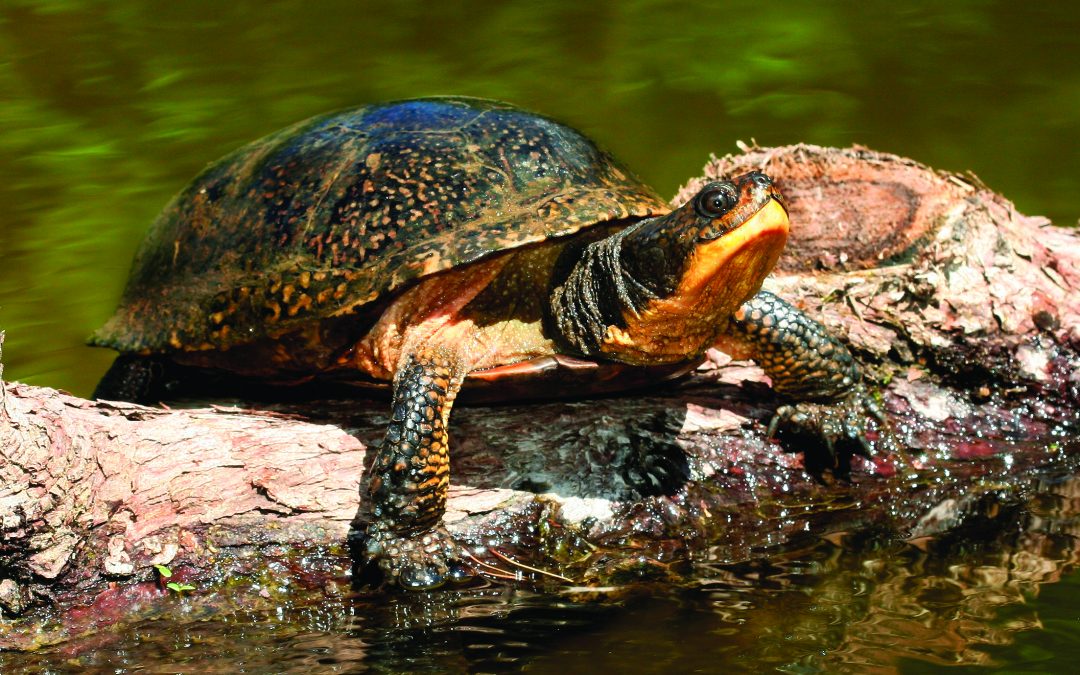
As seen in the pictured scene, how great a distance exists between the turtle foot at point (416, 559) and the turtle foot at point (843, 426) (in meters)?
1.28

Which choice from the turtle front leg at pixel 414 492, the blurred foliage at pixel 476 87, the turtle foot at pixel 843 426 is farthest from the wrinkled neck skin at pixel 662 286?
the blurred foliage at pixel 476 87

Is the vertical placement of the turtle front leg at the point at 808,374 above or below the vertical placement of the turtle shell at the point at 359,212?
below

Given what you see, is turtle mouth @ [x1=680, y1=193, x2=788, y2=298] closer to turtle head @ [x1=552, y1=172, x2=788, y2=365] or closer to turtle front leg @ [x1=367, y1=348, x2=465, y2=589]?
turtle head @ [x1=552, y1=172, x2=788, y2=365]

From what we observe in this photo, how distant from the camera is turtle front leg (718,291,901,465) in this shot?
3.51 metres

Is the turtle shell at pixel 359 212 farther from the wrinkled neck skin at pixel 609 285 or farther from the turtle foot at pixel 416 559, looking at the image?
the turtle foot at pixel 416 559

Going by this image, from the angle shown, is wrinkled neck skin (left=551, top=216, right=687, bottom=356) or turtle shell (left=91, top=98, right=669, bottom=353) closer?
wrinkled neck skin (left=551, top=216, right=687, bottom=356)

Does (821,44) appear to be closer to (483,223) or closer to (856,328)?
(856,328)

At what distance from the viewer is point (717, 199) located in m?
2.93

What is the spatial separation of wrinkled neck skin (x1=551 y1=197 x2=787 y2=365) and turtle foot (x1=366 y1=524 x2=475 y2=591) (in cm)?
86

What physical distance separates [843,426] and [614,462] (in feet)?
2.91

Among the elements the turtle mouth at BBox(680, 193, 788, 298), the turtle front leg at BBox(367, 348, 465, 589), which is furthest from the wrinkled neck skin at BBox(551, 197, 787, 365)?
the turtle front leg at BBox(367, 348, 465, 589)

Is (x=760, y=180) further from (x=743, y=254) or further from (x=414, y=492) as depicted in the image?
(x=414, y=492)

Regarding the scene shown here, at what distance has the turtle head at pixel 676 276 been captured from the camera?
115 inches

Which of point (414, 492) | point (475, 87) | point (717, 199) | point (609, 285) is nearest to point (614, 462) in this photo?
point (609, 285)
